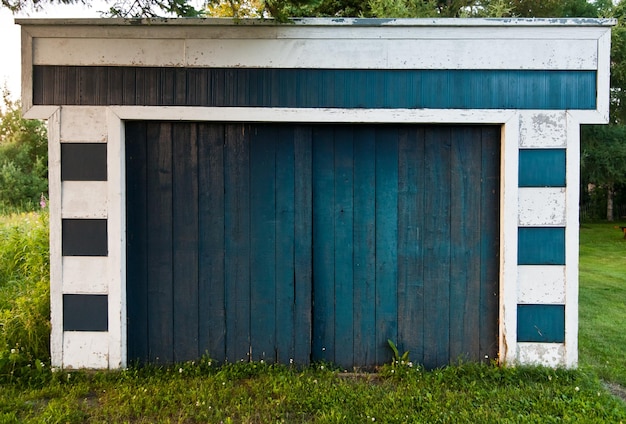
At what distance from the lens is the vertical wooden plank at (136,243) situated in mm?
3496

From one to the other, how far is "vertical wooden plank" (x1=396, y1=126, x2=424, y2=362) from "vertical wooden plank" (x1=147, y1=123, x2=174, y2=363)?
1889 millimetres

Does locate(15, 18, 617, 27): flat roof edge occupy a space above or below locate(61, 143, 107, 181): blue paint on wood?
above

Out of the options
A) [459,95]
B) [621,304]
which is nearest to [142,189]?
[459,95]

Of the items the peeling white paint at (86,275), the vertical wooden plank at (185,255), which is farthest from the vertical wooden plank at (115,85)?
the peeling white paint at (86,275)

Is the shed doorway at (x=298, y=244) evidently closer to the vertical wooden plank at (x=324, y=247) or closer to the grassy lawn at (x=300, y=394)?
the vertical wooden plank at (x=324, y=247)

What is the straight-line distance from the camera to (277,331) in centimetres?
354

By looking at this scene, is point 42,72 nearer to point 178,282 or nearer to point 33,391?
point 178,282

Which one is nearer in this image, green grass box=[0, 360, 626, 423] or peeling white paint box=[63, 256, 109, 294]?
green grass box=[0, 360, 626, 423]

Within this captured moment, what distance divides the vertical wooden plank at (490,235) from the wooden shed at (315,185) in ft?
0.04

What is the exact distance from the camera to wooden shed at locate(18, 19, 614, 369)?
337cm

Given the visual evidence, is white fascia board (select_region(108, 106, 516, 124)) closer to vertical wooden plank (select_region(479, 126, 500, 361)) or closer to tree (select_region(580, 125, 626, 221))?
vertical wooden plank (select_region(479, 126, 500, 361))

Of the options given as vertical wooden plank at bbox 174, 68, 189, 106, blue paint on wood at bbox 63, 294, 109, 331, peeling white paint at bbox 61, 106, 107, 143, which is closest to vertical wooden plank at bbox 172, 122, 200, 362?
vertical wooden plank at bbox 174, 68, 189, 106

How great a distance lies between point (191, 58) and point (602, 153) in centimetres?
1326

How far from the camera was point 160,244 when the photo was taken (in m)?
3.53
